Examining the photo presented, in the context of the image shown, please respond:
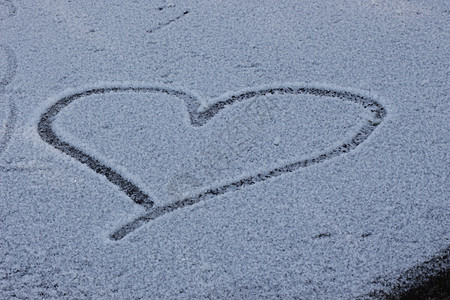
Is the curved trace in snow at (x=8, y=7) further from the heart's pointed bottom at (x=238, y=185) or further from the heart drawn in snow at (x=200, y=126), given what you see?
the heart's pointed bottom at (x=238, y=185)

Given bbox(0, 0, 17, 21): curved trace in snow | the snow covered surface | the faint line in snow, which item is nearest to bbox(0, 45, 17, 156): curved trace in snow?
the snow covered surface

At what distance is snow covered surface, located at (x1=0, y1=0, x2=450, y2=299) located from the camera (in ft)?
3.18

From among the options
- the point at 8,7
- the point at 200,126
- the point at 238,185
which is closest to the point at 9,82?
the point at 8,7

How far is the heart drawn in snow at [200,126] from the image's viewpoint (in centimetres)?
110

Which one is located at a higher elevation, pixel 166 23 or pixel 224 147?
pixel 166 23

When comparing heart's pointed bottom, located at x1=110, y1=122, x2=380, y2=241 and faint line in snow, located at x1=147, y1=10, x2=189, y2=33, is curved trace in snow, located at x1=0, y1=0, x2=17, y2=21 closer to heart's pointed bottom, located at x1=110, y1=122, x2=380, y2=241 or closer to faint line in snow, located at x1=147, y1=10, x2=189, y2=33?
faint line in snow, located at x1=147, y1=10, x2=189, y2=33

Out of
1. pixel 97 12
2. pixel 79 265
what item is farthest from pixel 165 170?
pixel 97 12

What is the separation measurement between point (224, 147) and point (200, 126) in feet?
0.32

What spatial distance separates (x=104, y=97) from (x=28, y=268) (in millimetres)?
552

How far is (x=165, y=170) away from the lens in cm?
117

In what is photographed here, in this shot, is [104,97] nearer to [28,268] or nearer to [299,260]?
[28,268]

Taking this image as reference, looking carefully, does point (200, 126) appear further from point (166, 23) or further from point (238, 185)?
point (166, 23)

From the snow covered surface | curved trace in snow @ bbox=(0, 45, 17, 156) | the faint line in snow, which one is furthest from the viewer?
the faint line in snow

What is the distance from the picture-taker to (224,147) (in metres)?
1.23
